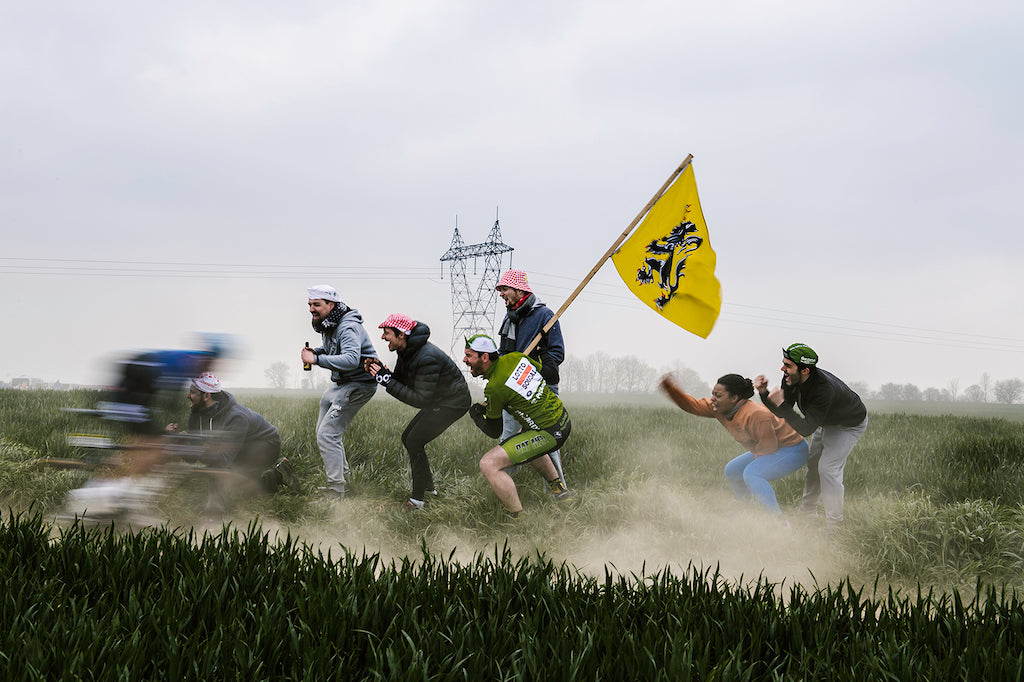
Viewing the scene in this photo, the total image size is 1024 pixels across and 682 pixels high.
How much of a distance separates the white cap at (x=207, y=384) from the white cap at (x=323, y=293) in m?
1.26

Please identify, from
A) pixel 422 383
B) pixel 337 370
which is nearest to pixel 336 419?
pixel 337 370

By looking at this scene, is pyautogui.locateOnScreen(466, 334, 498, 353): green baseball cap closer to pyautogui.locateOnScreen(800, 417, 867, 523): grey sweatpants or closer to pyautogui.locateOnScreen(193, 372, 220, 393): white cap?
pyautogui.locateOnScreen(193, 372, 220, 393): white cap

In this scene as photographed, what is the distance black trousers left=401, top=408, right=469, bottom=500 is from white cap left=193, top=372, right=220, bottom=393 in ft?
6.13

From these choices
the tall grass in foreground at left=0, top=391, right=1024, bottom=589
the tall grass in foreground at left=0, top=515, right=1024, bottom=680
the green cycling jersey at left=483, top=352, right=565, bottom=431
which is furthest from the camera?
the green cycling jersey at left=483, top=352, right=565, bottom=431

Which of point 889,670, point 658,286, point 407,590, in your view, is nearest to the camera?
point 889,670

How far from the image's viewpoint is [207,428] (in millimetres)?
7129

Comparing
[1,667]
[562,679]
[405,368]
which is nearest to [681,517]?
[405,368]

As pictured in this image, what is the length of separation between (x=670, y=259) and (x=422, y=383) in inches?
110

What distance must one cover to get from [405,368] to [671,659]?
4802 mm

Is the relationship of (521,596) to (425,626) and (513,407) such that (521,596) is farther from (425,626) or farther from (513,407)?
(513,407)

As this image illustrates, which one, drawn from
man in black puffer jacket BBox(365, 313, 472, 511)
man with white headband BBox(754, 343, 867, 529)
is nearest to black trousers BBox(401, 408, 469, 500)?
man in black puffer jacket BBox(365, 313, 472, 511)

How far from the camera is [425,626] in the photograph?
3.05 metres

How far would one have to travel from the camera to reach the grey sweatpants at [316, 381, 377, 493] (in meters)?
7.53

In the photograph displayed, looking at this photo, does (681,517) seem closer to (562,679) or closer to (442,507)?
(442,507)
